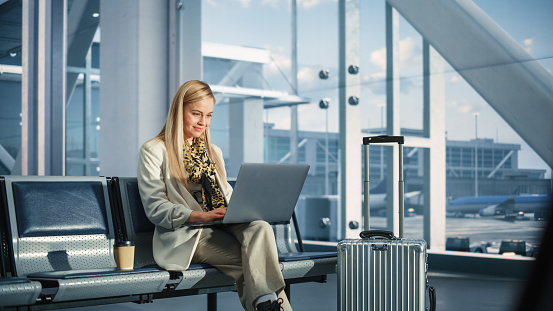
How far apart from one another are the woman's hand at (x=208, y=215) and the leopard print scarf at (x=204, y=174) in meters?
0.16

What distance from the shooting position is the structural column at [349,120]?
19.8ft

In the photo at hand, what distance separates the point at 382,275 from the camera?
8.84ft

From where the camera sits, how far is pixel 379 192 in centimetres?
590

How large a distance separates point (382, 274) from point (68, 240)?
133 cm

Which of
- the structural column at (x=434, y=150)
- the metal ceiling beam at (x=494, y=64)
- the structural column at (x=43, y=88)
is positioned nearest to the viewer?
the metal ceiling beam at (x=494, y=64)

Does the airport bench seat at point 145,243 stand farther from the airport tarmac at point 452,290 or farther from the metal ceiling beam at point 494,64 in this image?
the metal ceiling beam at point 494,64

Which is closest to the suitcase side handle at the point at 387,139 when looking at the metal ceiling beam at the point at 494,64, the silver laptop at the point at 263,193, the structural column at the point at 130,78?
the silver laptop at the point at 263,193

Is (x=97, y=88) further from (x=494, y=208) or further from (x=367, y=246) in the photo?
(x=367, y=246)

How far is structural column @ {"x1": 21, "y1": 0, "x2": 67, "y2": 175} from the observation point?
7.29 meters

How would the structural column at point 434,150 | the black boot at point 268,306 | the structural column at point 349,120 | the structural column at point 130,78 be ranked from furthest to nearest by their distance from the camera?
the structural column at point 130,78, the structural column at point 349,120, the structural column at point 434,150, the black boot at point 268,306

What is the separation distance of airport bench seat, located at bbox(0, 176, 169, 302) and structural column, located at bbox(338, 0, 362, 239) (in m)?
3.56

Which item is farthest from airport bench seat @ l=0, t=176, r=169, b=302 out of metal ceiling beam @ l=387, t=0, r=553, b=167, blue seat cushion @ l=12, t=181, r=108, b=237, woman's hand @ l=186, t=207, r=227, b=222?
metal ceiling beam @ l=387, t=0, r=553, b=167

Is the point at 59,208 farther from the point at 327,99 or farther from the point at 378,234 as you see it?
the point at 327,99

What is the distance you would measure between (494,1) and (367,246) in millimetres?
3305
